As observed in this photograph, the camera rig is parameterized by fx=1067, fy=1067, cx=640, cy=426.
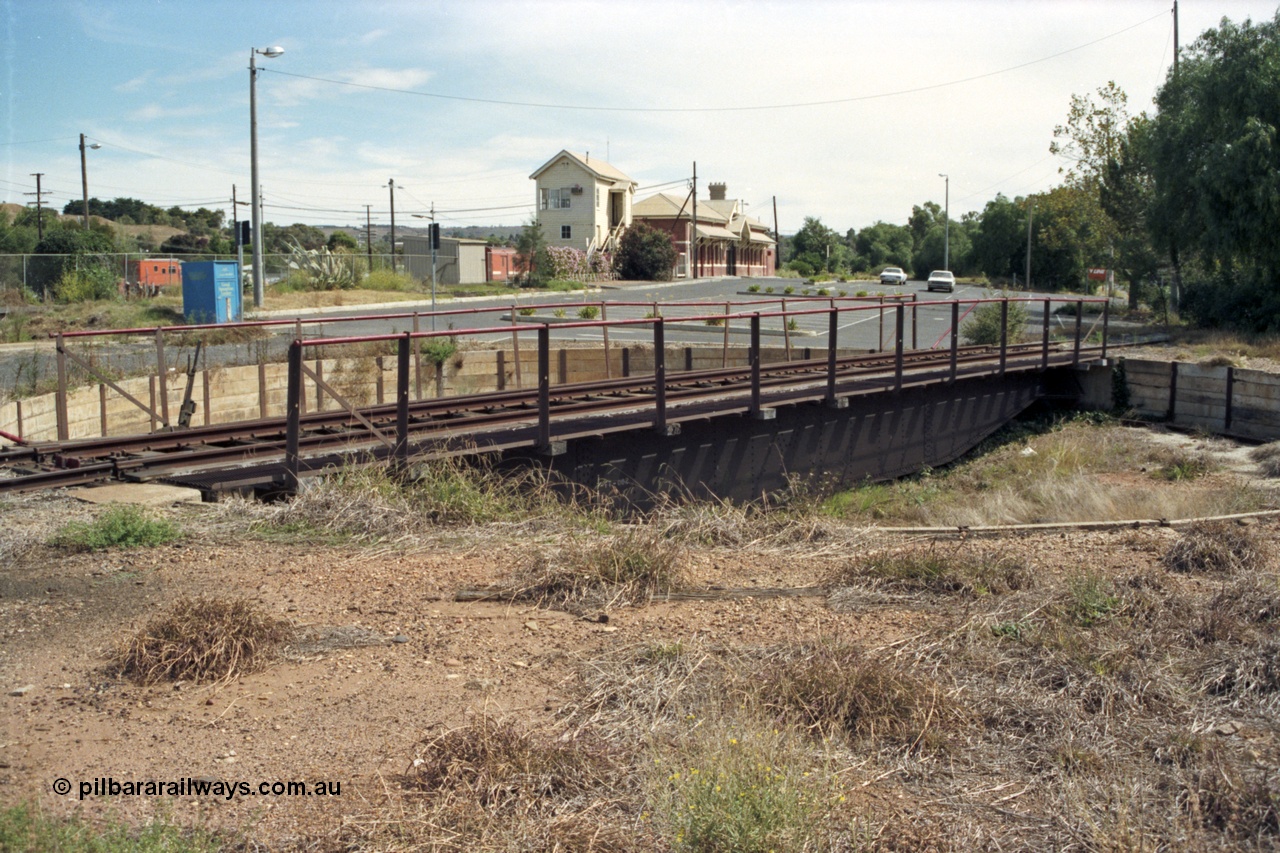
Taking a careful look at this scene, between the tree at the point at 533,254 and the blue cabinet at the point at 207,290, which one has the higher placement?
the tree at the point at 533,254

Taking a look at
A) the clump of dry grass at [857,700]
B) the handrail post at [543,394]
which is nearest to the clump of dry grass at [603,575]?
the clump of dry grass at [857,700]

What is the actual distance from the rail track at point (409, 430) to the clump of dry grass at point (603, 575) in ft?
9.96

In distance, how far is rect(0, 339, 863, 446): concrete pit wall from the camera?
46.4 ft

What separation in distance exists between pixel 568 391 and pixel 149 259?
3063 cm

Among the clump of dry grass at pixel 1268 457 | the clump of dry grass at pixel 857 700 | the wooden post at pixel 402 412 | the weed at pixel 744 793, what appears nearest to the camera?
the weed at pixel 744 793

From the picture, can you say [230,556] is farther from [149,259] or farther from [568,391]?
[149,259]

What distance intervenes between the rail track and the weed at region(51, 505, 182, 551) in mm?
1390

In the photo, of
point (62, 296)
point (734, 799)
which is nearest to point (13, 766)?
point (734, 799)

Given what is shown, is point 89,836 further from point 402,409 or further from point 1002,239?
point 1002,239

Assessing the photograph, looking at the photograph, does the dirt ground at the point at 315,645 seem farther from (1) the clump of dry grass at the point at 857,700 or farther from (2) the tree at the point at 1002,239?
(2) the tree at the point at 1002,239

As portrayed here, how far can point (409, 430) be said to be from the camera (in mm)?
11250

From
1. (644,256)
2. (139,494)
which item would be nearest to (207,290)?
(139,494)

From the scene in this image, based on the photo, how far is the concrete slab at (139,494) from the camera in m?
8.17

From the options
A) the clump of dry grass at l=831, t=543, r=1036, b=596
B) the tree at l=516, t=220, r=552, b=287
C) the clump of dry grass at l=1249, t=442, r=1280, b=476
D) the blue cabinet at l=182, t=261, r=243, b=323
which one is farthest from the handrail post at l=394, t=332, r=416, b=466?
the tree at l=516, t=220, r=552, b=287
